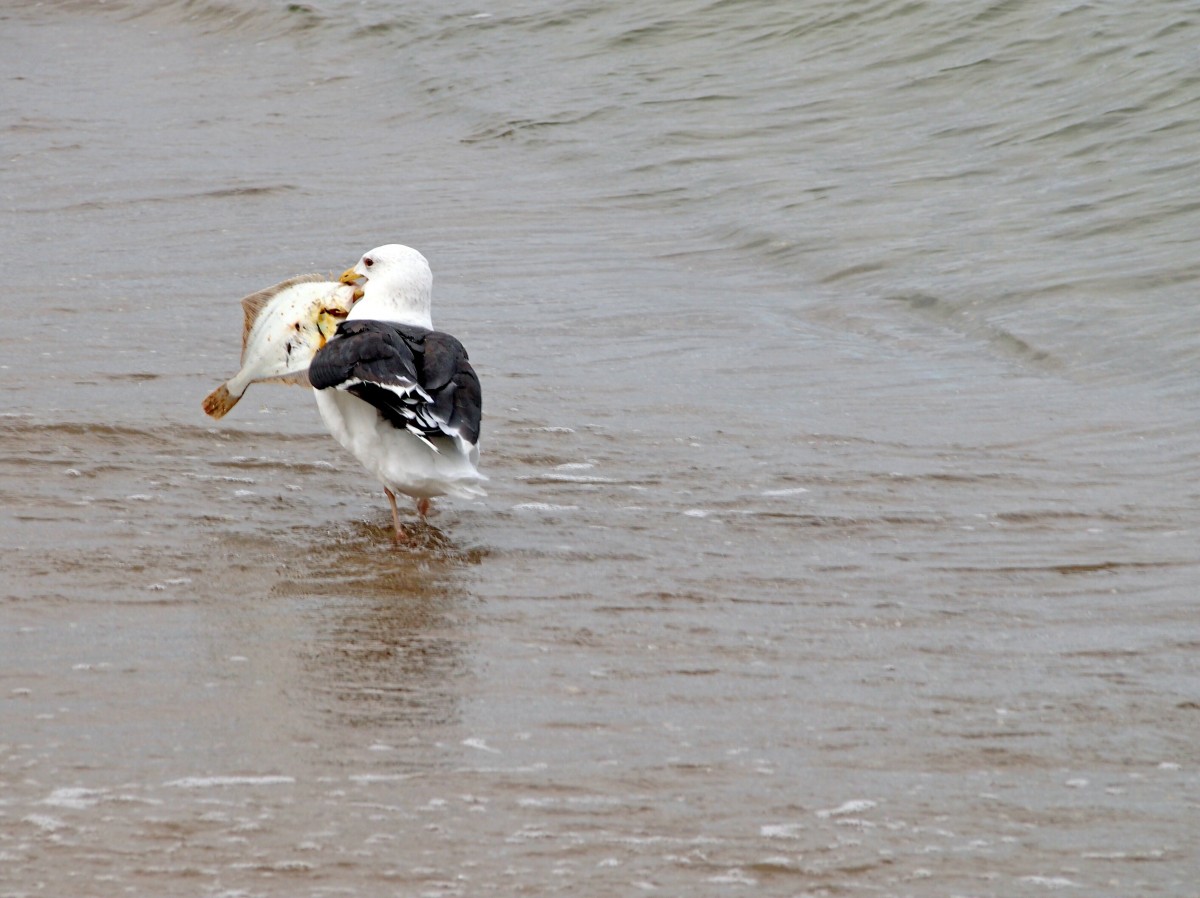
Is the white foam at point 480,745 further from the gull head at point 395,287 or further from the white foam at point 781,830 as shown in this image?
the gull head at point 395,287

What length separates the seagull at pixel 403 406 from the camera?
5.27 metres

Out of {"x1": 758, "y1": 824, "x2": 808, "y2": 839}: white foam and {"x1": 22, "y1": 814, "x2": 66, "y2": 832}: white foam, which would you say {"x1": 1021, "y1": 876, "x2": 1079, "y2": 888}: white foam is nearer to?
{"x1": 758, "y1": 824, "x2": 808, "y2": 839}: white foam

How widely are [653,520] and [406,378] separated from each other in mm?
995

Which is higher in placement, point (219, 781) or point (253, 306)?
point (253, 306)

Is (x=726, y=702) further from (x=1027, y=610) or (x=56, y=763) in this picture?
(x=56, y=763)

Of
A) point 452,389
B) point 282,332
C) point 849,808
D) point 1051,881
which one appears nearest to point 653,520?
point 452,389

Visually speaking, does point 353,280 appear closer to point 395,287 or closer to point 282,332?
point 395,287

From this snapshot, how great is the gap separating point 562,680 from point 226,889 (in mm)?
1274

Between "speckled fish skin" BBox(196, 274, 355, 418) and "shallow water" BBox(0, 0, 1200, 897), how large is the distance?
0.33 m

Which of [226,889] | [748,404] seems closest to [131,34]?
[748,404]

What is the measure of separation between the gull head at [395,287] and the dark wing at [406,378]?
41cm

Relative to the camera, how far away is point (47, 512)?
5406 millimetres

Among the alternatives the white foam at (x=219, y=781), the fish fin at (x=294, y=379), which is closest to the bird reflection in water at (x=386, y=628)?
the white foam at (x=219, y=781)

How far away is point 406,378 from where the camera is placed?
5.33m
